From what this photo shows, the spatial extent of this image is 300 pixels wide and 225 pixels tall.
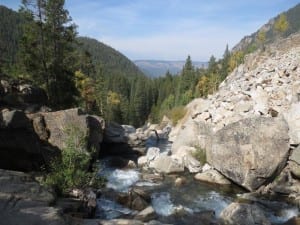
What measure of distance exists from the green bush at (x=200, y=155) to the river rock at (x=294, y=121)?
8.53 metres

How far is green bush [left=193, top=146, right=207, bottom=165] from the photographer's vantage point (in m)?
33.3

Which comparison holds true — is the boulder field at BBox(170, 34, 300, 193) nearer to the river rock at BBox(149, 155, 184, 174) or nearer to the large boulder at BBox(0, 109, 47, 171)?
the river rock at BBox(149, 155, 184, 174)

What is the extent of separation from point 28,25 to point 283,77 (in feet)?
95.5

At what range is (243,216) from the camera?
20766 millimetres

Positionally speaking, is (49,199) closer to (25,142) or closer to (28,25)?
(25,142)

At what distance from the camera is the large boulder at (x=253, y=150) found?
27094mm

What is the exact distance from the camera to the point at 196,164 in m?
32.8

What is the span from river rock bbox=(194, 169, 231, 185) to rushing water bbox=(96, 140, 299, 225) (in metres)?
0.63

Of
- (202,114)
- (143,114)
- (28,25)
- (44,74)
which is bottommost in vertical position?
(143,114)

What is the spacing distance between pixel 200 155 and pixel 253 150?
7.26 meters

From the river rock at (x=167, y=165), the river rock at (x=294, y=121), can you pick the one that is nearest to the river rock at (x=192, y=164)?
the river rock at (x=167, y=165)

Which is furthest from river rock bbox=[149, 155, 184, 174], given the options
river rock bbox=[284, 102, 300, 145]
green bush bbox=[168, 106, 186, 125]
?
green bush bbox=[168, 106, 186, 125]

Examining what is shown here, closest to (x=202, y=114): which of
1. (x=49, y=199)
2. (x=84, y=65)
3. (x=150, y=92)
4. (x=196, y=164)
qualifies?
(x=196, y=164)

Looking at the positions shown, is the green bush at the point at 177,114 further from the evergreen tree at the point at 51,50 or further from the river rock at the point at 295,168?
the river rock at the point at 295,168
